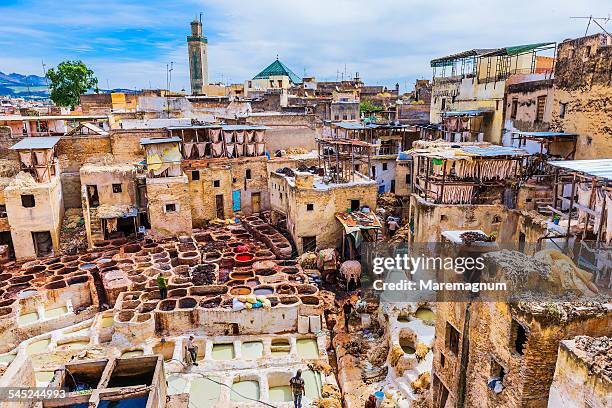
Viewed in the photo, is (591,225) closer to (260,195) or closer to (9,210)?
(260,195)

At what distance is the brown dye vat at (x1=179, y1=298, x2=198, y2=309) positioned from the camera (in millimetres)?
19291

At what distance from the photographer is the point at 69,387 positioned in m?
12.9

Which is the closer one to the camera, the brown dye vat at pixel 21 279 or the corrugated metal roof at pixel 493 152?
the corrugated metal roof at pixel 493 152

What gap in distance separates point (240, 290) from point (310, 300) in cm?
330

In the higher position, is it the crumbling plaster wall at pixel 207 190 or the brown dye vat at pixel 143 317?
the crumbling plaster wall at pixel 207 190

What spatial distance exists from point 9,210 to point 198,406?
1623 centimetres

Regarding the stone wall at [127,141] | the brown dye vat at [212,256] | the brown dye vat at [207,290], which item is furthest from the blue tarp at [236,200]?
the brown dye vat at [207,290]

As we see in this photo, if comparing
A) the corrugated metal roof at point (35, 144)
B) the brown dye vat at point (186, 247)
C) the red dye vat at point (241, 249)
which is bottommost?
the red dye vat at point (241, 249)

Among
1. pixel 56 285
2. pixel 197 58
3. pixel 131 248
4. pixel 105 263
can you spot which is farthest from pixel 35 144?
pixel 197 58

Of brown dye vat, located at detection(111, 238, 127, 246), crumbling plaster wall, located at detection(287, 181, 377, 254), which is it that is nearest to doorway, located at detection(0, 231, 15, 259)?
brown dye vat, located at detection(111, 238, 127, 246)

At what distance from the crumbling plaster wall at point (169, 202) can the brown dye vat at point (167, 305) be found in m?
7.65

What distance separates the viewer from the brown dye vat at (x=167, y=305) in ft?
62.9

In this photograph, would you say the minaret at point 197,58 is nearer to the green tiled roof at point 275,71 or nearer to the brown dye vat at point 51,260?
the green tiled roof at point 275,71

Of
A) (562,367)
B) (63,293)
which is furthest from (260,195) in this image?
(562,367)
